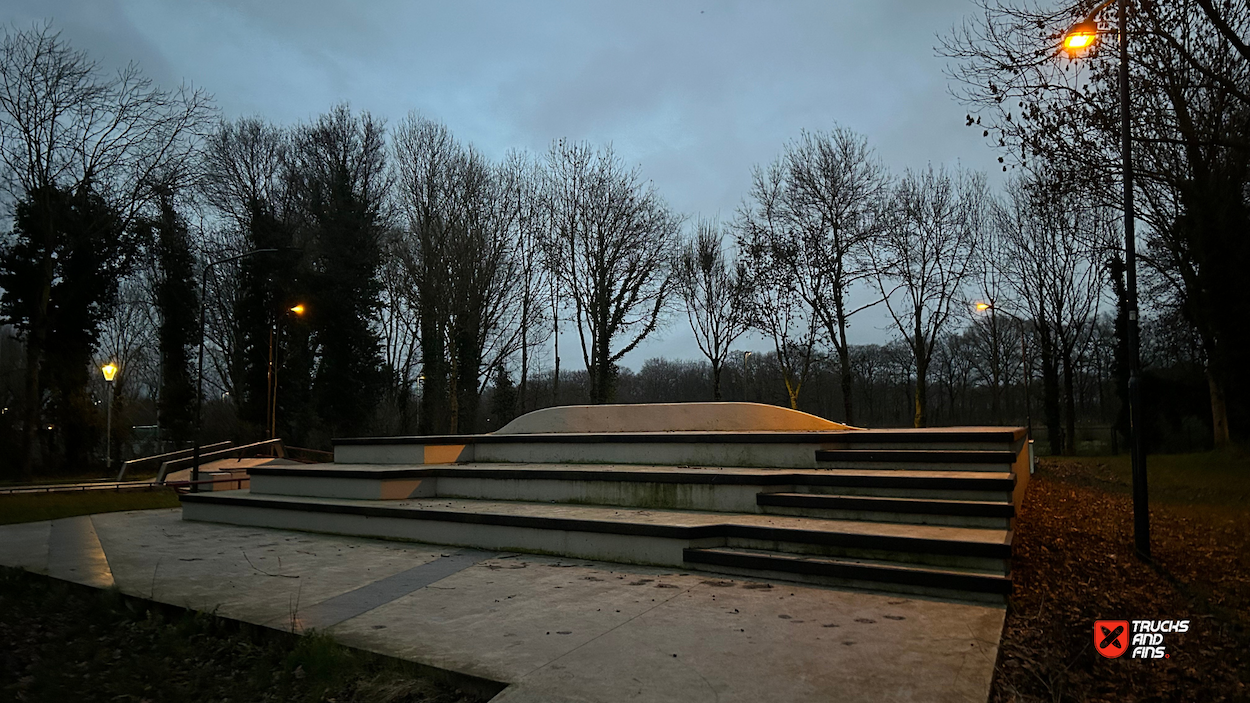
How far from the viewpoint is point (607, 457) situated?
8.39 metres

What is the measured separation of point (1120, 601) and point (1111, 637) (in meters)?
1.06

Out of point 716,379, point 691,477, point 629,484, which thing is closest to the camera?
point 691,477

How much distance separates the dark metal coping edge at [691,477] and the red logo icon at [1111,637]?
1604mm

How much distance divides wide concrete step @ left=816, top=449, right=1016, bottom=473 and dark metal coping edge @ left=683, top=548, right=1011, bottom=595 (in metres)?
1.97

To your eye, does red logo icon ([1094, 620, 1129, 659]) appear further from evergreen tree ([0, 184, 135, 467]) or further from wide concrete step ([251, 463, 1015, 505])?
evergreen tree ([0, 184, 135, 467])

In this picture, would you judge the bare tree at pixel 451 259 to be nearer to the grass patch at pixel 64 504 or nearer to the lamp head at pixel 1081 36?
the grass patch at pixel 64 504

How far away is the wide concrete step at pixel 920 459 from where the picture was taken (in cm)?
607

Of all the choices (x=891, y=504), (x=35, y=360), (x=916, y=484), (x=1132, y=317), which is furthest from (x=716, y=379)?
(x=35, y=360)

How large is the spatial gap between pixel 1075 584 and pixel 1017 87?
655 centimetres

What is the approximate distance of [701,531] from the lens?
17.9 ft

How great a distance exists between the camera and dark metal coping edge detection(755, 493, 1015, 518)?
16.9 feet

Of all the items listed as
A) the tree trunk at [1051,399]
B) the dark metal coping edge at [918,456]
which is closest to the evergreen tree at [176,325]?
the dark metal coping edge at [918,456]

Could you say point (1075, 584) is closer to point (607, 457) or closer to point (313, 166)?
point (607, 457)

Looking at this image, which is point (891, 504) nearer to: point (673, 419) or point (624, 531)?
point (624, 531)
